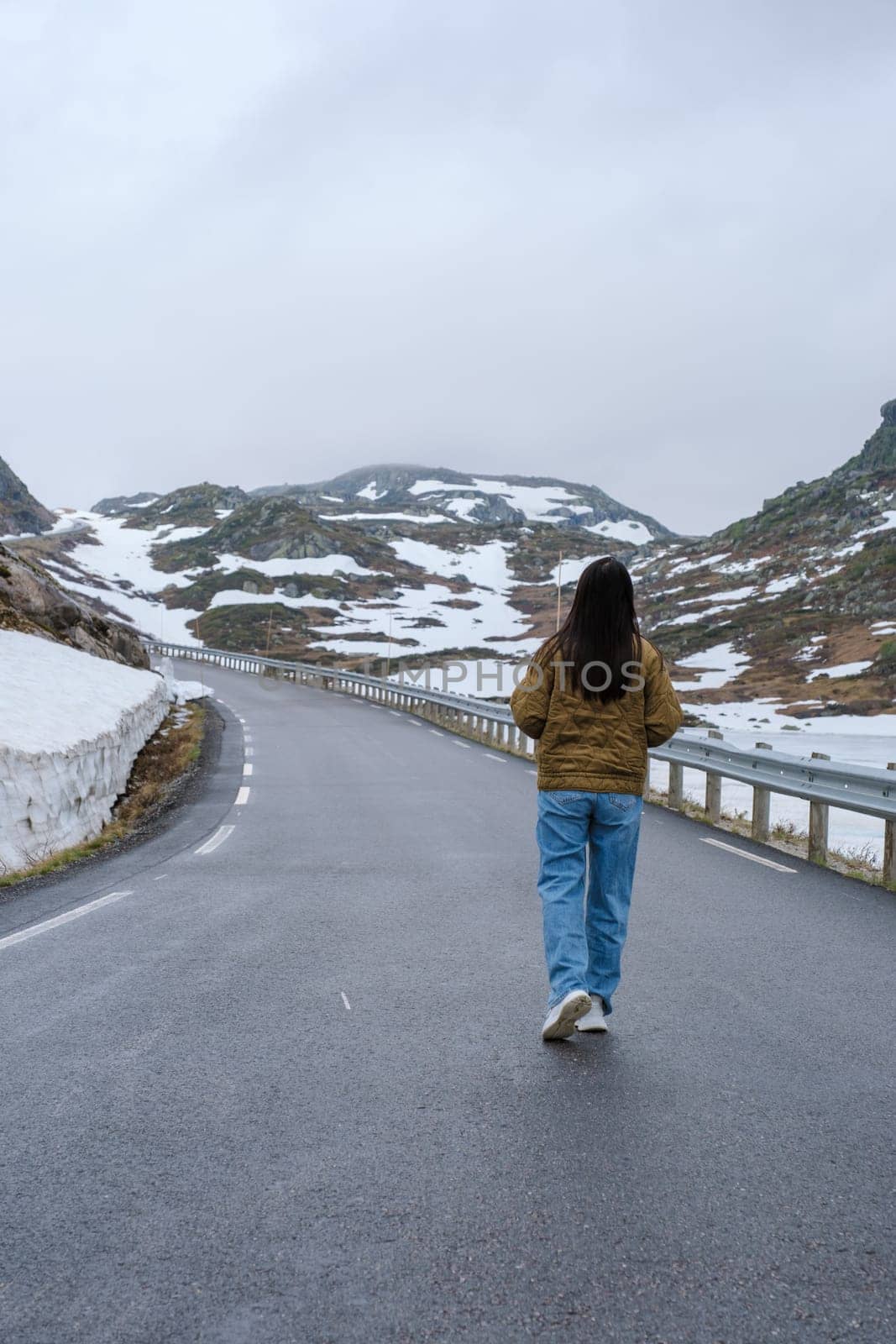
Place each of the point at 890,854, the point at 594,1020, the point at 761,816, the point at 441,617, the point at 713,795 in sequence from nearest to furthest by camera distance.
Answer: the point at 594,1020
the point at 890,854
the point at 761,816
the point at 713,795
the point at 441,617

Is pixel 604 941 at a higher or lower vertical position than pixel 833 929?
higher

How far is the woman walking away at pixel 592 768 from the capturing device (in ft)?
13.4

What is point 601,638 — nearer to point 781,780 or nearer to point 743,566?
point 781,780

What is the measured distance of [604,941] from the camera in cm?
416

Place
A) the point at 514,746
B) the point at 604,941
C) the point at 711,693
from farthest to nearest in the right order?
the point at 711,693
the point at 514,746
the point at 604,941

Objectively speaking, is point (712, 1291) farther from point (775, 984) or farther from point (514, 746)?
point (514, 746)

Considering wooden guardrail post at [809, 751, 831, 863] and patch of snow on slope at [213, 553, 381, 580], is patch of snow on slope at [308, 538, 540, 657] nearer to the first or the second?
patch of snow on slope at [213, 553, 381, 580]

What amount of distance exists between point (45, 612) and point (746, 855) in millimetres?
17403

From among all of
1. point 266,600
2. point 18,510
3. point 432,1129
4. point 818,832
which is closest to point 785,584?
point 266,600

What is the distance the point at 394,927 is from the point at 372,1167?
314 centimetres

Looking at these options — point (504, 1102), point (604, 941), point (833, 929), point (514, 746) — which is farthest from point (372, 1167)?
point (514, 746)

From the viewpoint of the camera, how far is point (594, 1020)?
4188mm

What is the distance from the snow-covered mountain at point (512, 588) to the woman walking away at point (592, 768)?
35.7m

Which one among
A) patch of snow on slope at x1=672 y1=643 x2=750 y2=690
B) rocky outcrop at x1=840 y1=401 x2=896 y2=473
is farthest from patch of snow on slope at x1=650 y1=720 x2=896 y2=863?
rocky outcrop at x1=840 y1=401 x2=896 y2=473
